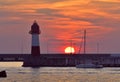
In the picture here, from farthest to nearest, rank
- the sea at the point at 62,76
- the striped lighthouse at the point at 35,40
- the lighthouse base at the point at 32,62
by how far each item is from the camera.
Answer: the lighthouse base at the point at 32,62 < the striped lighthouse at the point at 35,40 < the sea at the point at 62,76

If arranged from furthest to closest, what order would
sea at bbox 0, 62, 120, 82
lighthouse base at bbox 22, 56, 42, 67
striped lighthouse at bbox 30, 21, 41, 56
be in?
lighthouse base at bbox 22, 56, 42, 67
striped lighthouse at bbox 30, 21, 41, 56
sea at bbox 0, 62, 120, 82

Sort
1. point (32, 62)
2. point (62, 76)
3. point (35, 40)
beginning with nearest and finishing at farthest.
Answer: point (62, 76) < point (35, 40) < point (32, 62)

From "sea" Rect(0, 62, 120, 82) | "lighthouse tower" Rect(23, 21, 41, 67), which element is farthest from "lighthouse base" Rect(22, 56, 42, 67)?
"sea" Rect(0, 62, 120, 82)

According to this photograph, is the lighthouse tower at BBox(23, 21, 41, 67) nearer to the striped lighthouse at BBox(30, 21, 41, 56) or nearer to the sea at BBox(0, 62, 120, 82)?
the striped lighthouse at BBox(30, 21, 41, 56)

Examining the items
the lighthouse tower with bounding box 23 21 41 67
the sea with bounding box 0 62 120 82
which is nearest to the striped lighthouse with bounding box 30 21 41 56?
the lighthouse tower with bounding box 23 21 41 67

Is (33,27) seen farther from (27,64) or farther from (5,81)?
(5,81)

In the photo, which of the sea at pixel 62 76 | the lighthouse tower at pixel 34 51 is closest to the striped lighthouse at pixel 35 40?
the lighthouse tower at pixel 34 51

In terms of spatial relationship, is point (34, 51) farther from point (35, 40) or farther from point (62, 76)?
point (62, 76)

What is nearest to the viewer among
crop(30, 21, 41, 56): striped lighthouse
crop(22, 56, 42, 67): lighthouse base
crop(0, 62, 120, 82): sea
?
crop(0, 62, 120, 82): sea

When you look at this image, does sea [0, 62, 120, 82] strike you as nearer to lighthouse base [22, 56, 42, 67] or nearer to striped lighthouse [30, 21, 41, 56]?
striped lighthouse [30, 21, 41, 56]

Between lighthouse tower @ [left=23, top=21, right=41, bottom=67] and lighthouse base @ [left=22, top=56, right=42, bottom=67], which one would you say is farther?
lighthouse base @ [left=22, top=56, right=42, bottom=67]

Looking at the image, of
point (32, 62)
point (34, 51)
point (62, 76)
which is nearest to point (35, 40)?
point (34, 51)

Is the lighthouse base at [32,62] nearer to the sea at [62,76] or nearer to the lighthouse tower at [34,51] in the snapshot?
the lighthouse tower at [34,51]

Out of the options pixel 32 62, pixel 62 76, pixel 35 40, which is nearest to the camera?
pixel 62 76
